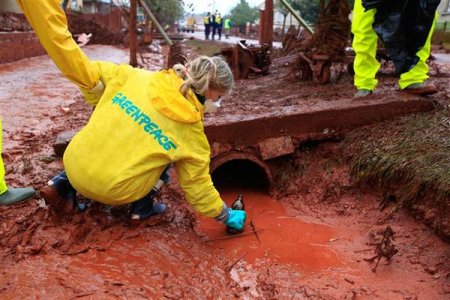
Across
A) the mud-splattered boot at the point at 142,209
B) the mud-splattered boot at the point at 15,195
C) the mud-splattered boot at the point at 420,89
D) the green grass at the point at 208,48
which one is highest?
the mud-splattered boot at the point at 420,89

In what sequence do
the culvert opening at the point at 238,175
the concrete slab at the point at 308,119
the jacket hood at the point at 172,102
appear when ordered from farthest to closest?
the culvert opening at the point at 238,175
the concrete slab at the point at 308,119
the jacket hood at the point at 172,102

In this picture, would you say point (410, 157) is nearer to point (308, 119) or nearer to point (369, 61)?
point (308, 119)

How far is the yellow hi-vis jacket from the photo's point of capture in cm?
227

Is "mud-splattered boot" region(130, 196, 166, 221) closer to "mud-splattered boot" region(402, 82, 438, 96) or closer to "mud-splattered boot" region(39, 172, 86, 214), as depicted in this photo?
"mud-splattered boot" region(39, 172, 86, 214)

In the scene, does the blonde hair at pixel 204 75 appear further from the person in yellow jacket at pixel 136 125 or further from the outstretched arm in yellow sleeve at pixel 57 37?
the outstretched arm in yellow sleeve at pixel 57 37

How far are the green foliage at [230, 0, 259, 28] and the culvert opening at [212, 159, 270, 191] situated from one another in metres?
39.2

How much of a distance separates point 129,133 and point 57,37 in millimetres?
627

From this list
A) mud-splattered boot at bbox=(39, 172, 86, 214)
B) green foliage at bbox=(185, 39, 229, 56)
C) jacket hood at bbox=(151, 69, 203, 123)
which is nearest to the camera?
jacket hood at bbox=(151, 69, 203, 123)

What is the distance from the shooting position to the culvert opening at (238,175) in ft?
14.3

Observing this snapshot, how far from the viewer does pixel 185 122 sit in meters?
2.29

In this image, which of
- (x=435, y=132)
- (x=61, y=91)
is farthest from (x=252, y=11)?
(x=435, y=132)

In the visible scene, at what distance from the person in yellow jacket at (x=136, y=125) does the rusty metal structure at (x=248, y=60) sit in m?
5.59

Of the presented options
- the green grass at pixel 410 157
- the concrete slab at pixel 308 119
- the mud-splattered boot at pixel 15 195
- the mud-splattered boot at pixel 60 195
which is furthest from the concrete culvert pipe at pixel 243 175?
the mud-splattered boot at pixel 15 195

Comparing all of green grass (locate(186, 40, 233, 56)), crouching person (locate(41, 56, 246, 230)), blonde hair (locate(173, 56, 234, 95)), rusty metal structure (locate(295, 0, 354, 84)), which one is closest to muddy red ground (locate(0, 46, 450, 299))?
crouching person (locate(41, 56, 246, 230))
